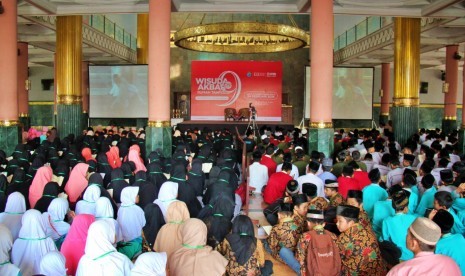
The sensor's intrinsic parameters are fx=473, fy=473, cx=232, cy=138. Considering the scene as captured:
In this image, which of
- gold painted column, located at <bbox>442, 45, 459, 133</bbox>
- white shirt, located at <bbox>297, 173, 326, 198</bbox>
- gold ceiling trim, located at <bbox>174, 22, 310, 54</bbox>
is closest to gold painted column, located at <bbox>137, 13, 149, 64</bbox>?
gold ceiling trim, located at <bbox>174, 22, 310, 54</bbox>

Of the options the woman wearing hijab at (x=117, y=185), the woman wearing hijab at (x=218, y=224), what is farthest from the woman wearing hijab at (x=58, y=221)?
the woman wearing hijab at (x=218, y=224)

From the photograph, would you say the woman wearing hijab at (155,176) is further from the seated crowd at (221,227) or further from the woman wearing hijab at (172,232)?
the woman wearing hijab at (172,232)

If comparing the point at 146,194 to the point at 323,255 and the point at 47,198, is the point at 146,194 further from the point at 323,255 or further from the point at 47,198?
the point at 323,255

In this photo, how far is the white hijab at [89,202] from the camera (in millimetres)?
5836

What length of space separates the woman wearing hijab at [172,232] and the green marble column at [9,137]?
27.8 ft

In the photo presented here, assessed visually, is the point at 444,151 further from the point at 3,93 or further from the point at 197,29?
the point at 3,93

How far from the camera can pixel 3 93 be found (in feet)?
37.9

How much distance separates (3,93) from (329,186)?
875 centimetres

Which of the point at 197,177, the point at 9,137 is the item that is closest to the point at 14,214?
the point at 197,177

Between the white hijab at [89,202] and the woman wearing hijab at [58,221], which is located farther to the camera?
Result: the white hijab at [89,202]

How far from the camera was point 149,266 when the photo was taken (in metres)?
3.33

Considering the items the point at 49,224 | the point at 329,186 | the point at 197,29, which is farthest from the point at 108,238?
the point at 197,29

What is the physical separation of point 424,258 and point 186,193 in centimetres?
415

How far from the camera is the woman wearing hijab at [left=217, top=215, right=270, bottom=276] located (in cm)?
412
